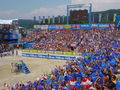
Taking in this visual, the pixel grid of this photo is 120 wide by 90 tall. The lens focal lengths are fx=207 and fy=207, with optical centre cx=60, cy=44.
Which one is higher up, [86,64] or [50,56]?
[86,64]

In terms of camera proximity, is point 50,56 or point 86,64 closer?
point 86,64

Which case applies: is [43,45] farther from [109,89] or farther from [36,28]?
[109,89]

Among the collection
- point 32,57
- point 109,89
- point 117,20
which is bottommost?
point 32,57

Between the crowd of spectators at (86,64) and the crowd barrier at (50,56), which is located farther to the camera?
the crowd barrier at (50,56)

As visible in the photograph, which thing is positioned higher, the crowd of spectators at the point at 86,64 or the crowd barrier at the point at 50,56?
the crowd of spectators at the point at 86,64

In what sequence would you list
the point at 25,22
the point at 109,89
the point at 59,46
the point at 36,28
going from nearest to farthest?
the point at 109,89 → the point at 59,46 → the point at 36,28 → the point at 25,22

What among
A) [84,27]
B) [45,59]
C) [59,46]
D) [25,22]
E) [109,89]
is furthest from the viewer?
[25,22]

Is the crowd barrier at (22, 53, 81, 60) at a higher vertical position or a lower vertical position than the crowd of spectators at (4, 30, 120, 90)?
lower

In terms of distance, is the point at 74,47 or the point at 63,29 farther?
the point at 63,29

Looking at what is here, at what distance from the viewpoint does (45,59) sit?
32.8 metres

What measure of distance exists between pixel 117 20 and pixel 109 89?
32864 mm

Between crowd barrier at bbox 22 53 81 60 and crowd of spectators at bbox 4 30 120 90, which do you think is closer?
crowd of spectators at bbox 4 30 120 90

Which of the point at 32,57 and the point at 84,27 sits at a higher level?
the point at 84,27

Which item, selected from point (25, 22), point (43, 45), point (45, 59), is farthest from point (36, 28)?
point (25, 22)
